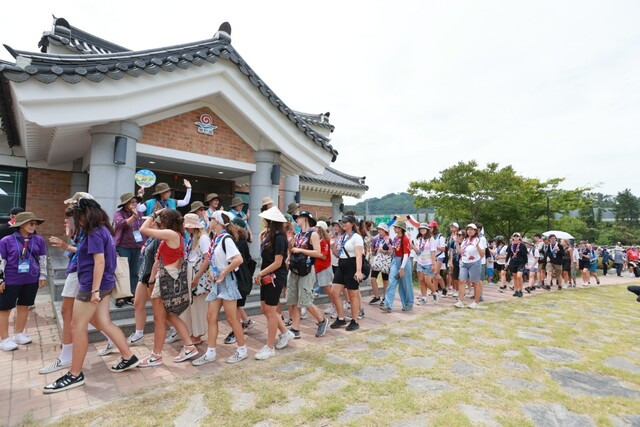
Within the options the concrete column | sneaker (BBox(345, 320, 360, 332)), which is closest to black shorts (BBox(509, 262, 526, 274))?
sneaker (BBox(345, 320, 360, 332))

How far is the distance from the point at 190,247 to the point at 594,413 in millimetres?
4827

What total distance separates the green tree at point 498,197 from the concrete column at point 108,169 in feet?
60.1

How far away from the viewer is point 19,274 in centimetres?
441

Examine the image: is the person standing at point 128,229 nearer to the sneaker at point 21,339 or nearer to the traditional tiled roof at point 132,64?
the sneaker at point 21,339

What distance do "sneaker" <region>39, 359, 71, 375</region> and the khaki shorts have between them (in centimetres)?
284

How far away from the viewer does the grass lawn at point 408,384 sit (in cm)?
301

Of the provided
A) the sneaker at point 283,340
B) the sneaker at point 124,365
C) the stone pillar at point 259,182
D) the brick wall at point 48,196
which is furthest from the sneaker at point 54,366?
the brick wall at point 48,196

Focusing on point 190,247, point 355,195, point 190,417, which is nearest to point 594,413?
point 190,417

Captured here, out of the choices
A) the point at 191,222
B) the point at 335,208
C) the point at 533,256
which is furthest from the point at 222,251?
the point at 335,208

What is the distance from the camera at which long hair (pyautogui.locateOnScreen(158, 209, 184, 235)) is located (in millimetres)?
3883

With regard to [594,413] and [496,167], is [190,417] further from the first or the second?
[496,167]

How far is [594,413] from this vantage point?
3199 mm

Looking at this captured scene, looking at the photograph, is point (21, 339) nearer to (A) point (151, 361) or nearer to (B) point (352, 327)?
(A) point (151, 361)

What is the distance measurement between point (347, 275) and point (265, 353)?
192cm
